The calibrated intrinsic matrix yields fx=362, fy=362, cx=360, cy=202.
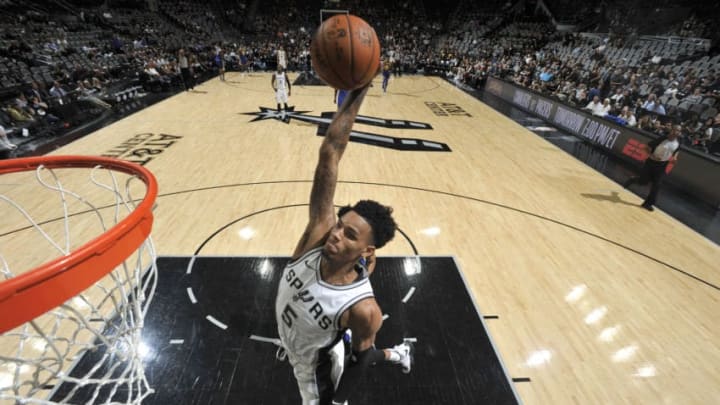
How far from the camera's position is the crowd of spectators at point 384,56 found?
9320mm

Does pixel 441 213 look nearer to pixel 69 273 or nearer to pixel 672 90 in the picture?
pixel 69 273

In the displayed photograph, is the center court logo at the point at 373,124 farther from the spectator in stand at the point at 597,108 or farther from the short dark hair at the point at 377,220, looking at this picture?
the short dark hair at the point at 377,220

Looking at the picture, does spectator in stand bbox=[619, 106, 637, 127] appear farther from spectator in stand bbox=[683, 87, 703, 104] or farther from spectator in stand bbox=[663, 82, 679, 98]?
spectator in stand bbox=[663, 82, 679, 98]

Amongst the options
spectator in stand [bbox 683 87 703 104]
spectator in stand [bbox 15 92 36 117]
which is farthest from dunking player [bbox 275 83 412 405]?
spectator in stand [bbox 683 87 703 104]

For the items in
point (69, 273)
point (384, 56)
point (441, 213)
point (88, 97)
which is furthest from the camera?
point (384, 56)

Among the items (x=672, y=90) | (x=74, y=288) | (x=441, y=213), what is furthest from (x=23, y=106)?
(x=672, y=90)

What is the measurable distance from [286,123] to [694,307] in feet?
30.7

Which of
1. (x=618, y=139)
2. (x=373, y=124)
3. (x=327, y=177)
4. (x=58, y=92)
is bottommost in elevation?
(x=373, y=124)

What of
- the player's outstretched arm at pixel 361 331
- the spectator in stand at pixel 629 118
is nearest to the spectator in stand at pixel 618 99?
the spectator in stand at pixel 629 118

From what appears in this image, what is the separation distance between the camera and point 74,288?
57.6 inches

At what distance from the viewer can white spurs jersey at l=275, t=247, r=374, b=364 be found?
1.77 metres

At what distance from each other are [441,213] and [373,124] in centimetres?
539

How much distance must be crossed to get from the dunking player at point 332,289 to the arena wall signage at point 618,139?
25.4 feet

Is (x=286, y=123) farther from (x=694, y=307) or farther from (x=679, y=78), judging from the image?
(x=679, y=78)
